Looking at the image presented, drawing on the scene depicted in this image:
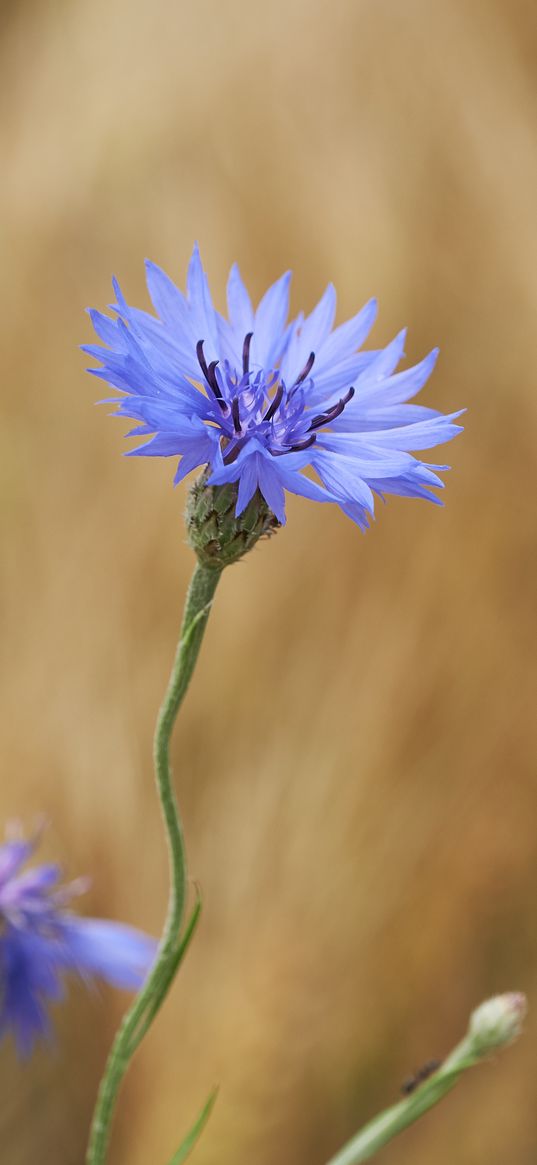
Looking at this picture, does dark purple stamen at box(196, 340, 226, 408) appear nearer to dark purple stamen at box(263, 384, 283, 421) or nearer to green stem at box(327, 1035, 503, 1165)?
dark purple stamen at box(263, 384, 283, 421)

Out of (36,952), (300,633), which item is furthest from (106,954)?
(300,633)

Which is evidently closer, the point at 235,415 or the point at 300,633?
the point at 235,415

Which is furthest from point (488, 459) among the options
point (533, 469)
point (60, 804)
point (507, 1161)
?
point (507, 1161)

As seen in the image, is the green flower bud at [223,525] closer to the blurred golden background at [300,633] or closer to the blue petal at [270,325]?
the blue petal at [270,325]

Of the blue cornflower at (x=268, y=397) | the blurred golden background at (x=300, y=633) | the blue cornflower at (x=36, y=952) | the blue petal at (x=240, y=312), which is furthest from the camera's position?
the blurred golden background at (x=300, y=633)

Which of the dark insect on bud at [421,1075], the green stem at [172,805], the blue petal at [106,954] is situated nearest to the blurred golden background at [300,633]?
the blue petal at [106,954]

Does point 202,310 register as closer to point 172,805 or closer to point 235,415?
point 235,415
